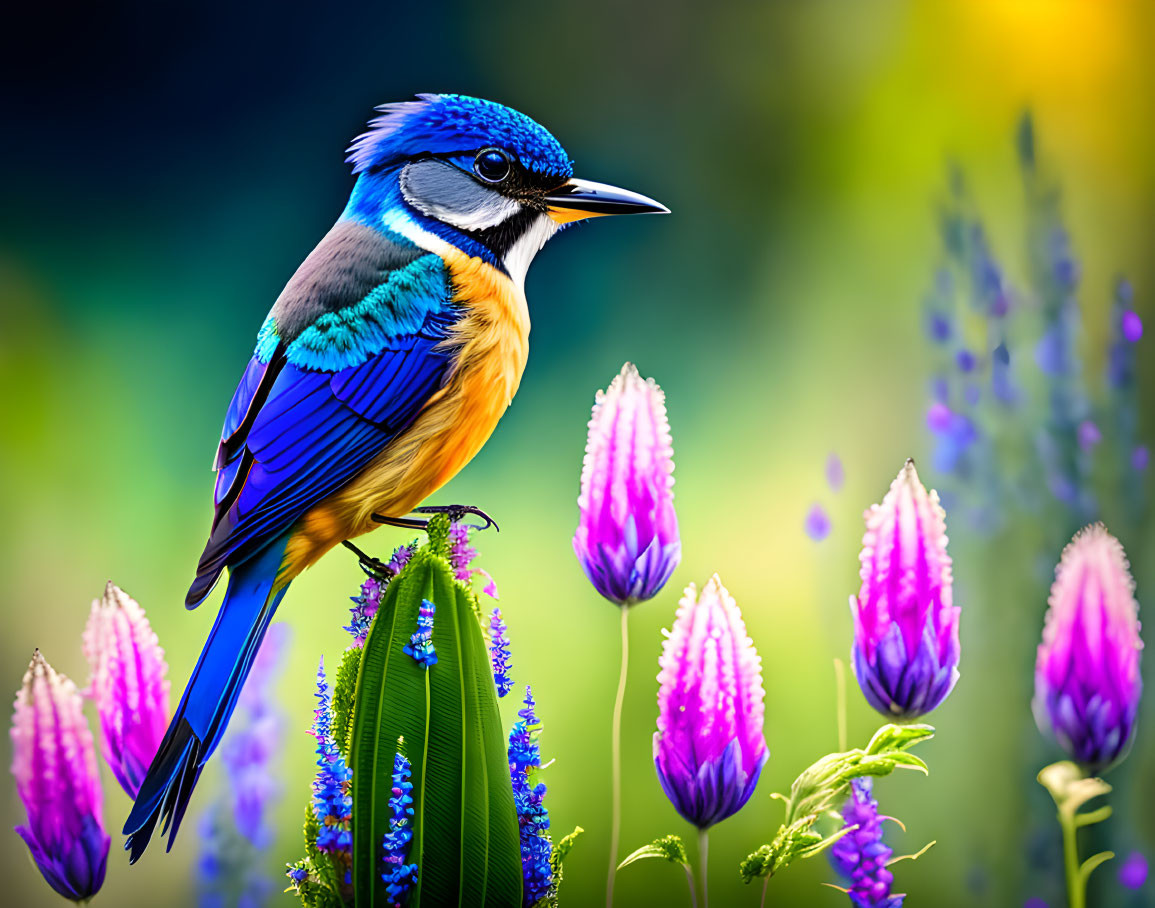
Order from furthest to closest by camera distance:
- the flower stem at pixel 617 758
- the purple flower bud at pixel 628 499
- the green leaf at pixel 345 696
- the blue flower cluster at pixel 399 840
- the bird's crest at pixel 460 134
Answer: the flower stem at pixel 617 758 < the purple flower bud at pixel 628 499 < the bird's crest at pixel 460 134 < the green leaf at pixel 345 696 < the blue flower cluster at pixel 399 840

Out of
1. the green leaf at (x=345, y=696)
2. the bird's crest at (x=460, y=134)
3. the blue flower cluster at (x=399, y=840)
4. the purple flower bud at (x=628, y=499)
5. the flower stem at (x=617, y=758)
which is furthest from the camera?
the flower stem at (x=617, y=758)

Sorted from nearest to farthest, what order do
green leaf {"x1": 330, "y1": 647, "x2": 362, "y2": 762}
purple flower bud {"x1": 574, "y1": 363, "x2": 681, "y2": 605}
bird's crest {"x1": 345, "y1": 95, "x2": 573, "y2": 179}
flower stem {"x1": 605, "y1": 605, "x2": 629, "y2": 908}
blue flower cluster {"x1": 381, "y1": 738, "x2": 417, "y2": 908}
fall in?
blue flower cluster {"x1": 381, "y1": 738, "x2": 417, "y2": 908} → green leaf {"x1": 330, "y1": 647, "x2": 362, "y2": 762} → bird's crest {"x1": 345, "y1": 95, "x2": 573, "y2": 179} → purple flower bud {"x1": 574, "y1": 363, "x2": 681, "y2": 605} → flower stem {"x1": 605, "y1": 605, "x2": 629, "y2": 908}

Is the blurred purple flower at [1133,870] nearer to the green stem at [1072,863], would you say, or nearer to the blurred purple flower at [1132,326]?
the green stem at [1072,863]

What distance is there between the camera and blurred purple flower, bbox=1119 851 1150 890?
1613 mm

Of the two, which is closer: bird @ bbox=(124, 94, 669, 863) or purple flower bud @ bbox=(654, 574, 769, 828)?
bird @ bbox=(124, 94, 669, 863)

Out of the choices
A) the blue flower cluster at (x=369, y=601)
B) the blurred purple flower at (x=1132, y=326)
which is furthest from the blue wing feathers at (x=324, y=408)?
the blurred purple flower at (x=1132, y=326)

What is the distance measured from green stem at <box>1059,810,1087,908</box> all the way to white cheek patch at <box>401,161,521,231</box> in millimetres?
1311

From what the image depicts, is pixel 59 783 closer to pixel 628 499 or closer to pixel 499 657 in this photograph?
pixel 499 657

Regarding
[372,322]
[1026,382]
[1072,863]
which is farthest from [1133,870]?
[372,322]

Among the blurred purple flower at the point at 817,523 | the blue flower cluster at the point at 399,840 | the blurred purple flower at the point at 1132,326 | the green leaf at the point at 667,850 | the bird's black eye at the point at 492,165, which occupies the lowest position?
the green leaf at the point at 667,850

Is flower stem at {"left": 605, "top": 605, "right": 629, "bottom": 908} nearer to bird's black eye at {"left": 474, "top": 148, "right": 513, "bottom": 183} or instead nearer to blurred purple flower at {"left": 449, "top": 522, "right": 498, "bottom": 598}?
blurred purple flower at {"left": 449, "top": 522, "right": 498, "bottom": 598}

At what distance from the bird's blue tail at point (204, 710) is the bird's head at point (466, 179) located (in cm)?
56

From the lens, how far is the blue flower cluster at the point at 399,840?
1.19m

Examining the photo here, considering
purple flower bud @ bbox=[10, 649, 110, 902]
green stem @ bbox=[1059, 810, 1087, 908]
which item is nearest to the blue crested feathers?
purple flower bud @ bbox=[10, 649, 110, 902]
